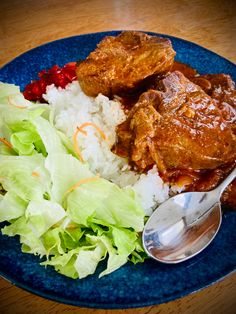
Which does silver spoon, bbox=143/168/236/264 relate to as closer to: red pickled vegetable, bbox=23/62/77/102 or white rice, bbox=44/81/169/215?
white rice, bbox=44/81/169/215

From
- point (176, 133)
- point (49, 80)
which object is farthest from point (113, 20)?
point (176, 133)

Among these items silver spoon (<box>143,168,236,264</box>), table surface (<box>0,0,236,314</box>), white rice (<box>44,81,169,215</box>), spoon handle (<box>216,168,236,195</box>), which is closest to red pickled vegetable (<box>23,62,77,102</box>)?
white rice (<box>44,81,169,215</box>)

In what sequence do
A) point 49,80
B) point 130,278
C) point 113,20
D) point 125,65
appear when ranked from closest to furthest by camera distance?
1. point 130,278
2. point 125,65
3. point 49,80
4. point 113,20

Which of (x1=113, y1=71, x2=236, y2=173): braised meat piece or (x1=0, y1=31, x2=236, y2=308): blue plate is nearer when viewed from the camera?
(x1=0, y1=31, x2=236, y2=308): blue plate

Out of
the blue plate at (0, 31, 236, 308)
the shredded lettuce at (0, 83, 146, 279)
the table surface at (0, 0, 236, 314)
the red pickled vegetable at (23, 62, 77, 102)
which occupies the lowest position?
the blue plate at (0, 31, 236, 308)

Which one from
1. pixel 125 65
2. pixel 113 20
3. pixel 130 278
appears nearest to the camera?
pixel 130 278

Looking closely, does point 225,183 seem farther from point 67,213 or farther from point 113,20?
point 113,20

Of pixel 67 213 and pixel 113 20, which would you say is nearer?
pixel 67 213
